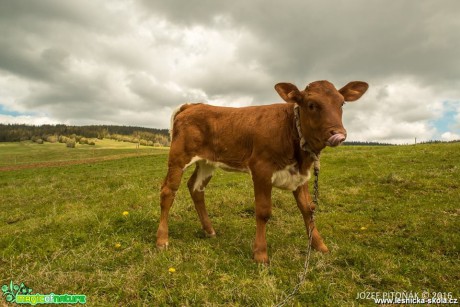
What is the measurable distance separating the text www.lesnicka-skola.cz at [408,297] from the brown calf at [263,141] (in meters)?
1.72

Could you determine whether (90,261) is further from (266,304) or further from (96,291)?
(266,304)

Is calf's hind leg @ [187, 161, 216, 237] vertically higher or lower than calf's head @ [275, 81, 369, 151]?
lower

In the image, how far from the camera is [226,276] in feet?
16.2

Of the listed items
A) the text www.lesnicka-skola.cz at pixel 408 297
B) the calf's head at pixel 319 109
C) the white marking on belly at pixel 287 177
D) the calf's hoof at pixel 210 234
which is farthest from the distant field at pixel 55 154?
the text www.lesnicka-skola.cz at pixel 408 297

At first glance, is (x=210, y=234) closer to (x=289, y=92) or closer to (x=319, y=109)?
(x=289, y=92)

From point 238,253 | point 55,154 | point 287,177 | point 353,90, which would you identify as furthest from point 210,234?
point 55,154

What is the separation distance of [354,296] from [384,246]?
2.56 m

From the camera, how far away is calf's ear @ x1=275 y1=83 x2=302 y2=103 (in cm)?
546

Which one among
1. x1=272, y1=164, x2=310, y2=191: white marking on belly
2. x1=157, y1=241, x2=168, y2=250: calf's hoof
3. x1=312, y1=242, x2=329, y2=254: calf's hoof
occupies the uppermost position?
x1=272, y1=164, x2=310, y2=191: white marking on belly

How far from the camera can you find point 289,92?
562 cm

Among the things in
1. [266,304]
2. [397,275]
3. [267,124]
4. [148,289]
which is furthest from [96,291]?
[397,275]

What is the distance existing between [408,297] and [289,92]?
3.73m

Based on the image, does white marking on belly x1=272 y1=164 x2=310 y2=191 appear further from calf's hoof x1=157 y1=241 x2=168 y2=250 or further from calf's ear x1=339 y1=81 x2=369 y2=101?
calf's hoof x1=157 y1=241 x2=168 y2=250

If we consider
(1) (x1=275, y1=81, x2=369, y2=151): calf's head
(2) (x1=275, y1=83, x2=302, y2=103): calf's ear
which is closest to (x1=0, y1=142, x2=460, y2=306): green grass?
(1) (x1=275, y1=81, x2=369, y2=151): calf's head
